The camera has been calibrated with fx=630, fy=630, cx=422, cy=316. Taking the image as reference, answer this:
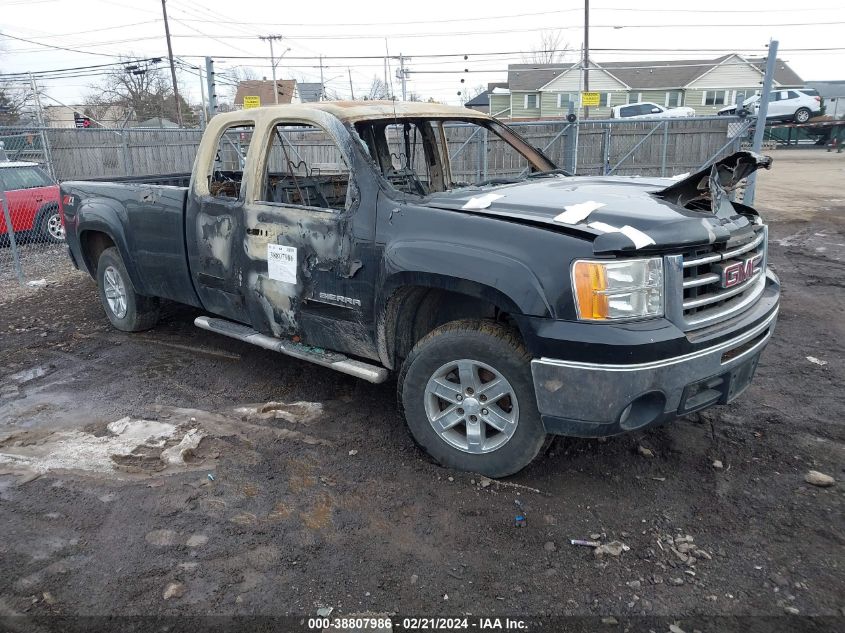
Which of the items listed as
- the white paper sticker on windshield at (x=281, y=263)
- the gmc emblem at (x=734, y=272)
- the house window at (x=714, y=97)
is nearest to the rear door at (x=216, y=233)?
the white paper sticker on windshield at (x=281, y=263)

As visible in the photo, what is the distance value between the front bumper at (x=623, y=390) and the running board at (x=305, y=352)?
1.14m

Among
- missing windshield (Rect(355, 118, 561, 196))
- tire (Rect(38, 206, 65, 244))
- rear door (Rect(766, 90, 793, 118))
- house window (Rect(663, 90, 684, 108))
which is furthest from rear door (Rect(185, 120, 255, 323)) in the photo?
house window (Rect(663, 90, 684, 108))

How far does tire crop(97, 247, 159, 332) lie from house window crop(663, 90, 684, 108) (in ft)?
144

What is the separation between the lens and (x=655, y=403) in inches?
113

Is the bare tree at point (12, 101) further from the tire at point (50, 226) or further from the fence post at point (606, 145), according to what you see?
the fence post at point (606, 145)

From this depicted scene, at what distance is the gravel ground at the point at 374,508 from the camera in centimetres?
253

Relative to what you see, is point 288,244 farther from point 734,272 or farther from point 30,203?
point 30,203

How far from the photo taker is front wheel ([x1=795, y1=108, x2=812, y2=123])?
32.6 meters

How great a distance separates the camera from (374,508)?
3.14 metres

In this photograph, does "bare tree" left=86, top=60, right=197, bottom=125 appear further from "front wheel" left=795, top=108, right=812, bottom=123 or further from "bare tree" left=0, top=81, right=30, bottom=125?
"front wheel" left=795, top=108, right=812, bottom=123

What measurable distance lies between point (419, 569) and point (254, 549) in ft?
2.49

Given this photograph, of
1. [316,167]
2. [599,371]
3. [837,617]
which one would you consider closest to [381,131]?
[316,167]

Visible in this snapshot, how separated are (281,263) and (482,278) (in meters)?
1.54

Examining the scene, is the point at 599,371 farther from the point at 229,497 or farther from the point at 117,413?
the point at 117,413
